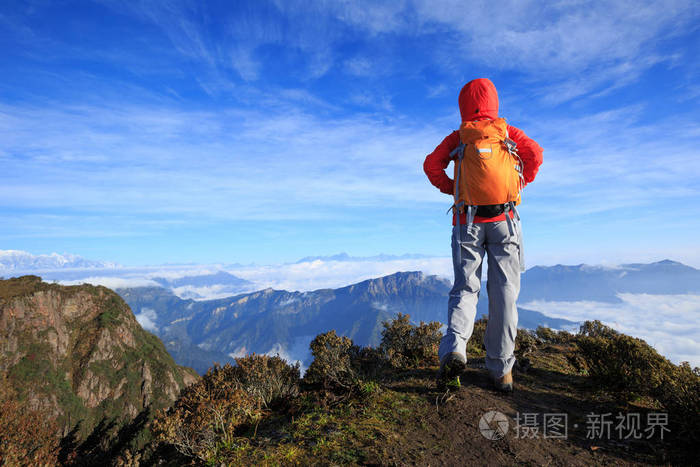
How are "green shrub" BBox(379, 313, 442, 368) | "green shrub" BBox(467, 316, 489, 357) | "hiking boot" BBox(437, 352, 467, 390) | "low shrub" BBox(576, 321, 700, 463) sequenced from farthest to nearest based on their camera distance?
"green shrub" BBox(467, 316, 489, 357), "green shrub" BBox(379, 313, 442, 368), "hiking boot" BBox(437, 352, 467, 390), "low shrub" BBox(576, 321, 700, 463)

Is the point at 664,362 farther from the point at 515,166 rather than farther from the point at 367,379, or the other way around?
the point at 367,379

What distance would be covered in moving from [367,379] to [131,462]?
396 centimetres

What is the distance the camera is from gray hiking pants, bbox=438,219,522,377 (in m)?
5.25

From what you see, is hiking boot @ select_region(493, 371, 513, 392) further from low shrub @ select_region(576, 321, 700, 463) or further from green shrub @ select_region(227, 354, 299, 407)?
green shrub @ select_region(227, 354, 299, 407)

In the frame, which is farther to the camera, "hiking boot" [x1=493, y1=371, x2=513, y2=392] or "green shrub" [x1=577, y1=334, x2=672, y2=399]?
"hiking boot" [x1=493, y1=371, x2=513, y2=392]

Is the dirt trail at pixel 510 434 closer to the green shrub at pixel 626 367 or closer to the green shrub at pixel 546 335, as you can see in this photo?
the green shrub at pixel 626 367

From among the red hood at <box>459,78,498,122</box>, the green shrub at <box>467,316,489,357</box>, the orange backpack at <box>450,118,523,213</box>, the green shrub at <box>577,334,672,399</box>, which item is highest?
the red hood at <box>459,78,498,122</box>

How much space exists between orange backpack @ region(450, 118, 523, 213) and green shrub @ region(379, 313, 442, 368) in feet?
12.4

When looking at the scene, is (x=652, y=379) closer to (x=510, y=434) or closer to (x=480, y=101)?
(x=510, y=434)

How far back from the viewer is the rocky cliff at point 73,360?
15350cm

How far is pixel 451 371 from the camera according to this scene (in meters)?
5.08

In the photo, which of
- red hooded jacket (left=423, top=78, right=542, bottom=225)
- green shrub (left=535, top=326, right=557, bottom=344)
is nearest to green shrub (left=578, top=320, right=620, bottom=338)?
green shrub (left=535, top=326, right=557, bottom=344)

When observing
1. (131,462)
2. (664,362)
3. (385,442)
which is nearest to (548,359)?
(664,362)

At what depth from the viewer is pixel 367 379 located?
5938 millimetres
